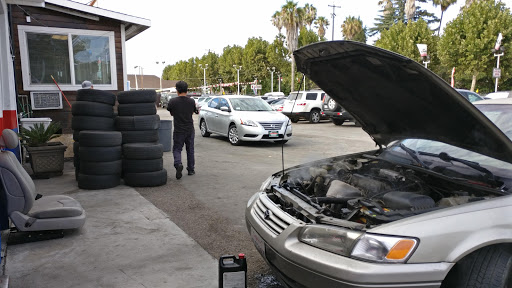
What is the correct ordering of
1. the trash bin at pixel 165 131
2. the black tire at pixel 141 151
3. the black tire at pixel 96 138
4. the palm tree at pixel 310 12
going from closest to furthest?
the black tire at pixel 96 138, the black tire at pixel 141 151, the trash bin at pixel 165 131, the palm tree at pixel 310 12

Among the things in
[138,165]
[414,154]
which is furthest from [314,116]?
[414,154]

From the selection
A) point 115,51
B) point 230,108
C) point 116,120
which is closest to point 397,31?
point 230,108

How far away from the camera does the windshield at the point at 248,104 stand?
12.1 metres

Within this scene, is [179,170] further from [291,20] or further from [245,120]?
[291,20]

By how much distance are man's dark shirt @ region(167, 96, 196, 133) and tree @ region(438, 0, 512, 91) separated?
29195 millimetres

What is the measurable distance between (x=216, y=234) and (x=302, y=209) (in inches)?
74.9

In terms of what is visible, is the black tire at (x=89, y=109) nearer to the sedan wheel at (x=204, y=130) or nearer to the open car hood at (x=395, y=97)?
the open car hood at (x=395, y=97)

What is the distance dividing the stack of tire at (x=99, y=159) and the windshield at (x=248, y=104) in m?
6.31

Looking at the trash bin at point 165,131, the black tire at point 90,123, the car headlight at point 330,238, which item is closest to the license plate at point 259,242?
the car headlight at point 330,238

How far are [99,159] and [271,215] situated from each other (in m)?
4.18

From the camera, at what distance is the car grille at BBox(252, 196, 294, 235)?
2594 millimetres

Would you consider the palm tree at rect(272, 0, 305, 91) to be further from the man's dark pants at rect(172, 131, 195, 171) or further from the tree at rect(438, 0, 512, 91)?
the man's dark pants at rect(172, 131, 195, 171)

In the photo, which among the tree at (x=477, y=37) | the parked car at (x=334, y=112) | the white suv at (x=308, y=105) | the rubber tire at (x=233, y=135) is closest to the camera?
the rubber tire at (x=233, y=135)

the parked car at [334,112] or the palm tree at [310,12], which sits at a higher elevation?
the palm tree at [310,12]
